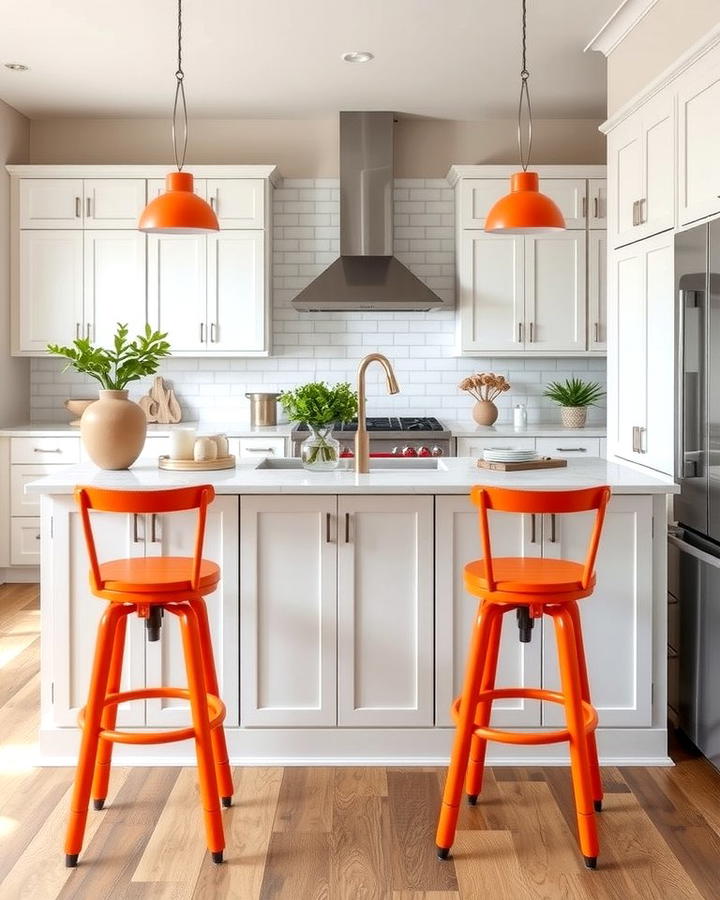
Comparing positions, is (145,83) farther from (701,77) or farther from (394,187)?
(701,77)

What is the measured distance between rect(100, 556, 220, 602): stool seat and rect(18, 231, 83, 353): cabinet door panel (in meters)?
3.43

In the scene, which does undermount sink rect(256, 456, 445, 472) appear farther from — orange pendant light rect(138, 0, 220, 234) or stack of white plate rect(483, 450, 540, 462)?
orange pendant light rect(138, 0, 220, 234)

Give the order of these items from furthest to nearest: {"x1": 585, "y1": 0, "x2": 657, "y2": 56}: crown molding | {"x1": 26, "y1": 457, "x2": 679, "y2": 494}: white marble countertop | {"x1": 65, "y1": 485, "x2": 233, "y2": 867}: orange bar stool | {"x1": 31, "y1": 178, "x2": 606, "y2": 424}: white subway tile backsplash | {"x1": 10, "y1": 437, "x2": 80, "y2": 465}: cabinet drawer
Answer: {"x1": 31, "y1": 178, "x2": 606, "y2": 424}: white subway tile backsplash
{"x1": 10, "y1": 437, "x2": 80, "y2": 465}: cabinet drawer
{"x1": 585, "y1": 0, "x2": 657, "y2": 56}: crown molding
{"x1": 26, "y1": 457, "x2": 679, "y2": 494}: white marble countertop
{"x1": 65, "y1": 485, "x2": 233, "y2": 867}: orange bar stool

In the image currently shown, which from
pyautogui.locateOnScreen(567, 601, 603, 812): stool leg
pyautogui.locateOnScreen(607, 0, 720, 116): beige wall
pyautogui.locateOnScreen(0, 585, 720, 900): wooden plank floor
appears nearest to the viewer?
pyautogui.locateOnScreen(0, 585, 720, 900): wooden plank floor

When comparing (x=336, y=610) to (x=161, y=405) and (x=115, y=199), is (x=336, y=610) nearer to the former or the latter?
(x=161, y=405)

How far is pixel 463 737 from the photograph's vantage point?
259 centimetres

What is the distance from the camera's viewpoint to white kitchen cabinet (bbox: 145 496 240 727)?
3.19 meters

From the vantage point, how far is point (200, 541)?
2.61 m

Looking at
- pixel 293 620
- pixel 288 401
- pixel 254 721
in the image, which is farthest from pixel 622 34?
pixel 254 721

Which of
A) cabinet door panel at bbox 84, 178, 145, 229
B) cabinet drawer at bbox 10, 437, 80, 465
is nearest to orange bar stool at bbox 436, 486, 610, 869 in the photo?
cabinet drawer at bbox 10, 437, 80, 465

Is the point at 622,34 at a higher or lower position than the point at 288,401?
higher

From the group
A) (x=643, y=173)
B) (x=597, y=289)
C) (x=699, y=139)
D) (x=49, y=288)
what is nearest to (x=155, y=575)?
(x=699, y=139)

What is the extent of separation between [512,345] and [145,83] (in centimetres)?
269

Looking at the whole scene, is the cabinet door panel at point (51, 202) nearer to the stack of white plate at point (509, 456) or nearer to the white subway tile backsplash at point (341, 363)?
the white subway tile backsplash at point (341, 363)
